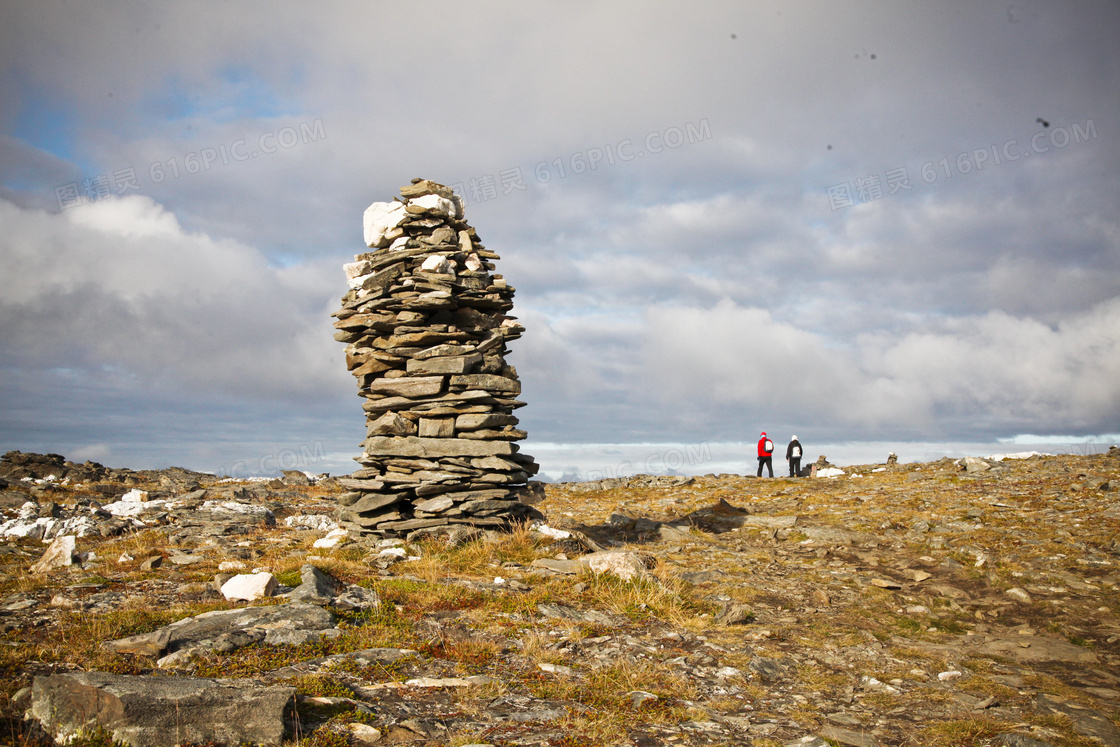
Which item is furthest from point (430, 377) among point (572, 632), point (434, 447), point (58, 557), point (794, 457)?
point (794, 457)

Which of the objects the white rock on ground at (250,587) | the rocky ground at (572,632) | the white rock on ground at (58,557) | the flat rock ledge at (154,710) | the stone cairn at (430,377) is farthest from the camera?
the stone cairn at (430,377)

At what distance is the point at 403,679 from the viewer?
647 cm

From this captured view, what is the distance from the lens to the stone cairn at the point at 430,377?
45.2 feet

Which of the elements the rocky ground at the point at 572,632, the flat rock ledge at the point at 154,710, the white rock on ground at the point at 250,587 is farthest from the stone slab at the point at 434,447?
the flat rock ledge at the point at 154,710

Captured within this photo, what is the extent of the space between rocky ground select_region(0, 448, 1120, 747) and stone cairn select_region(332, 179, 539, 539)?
0.90 meters

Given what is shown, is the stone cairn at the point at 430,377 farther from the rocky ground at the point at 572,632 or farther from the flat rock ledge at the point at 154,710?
the flat rock ledge at the point at 154,710

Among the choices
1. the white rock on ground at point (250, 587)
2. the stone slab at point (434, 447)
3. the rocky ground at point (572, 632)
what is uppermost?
the stone slab at point (434, 447)

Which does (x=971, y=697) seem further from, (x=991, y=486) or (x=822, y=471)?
(x=822, y=471)

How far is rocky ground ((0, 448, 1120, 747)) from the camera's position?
561cm

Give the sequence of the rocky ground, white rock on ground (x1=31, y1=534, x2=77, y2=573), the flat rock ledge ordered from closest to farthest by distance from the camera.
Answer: the flat rock ledge → the rocky ground → white rock on ground (x1=31, y1=534, x2=77, y2=573)

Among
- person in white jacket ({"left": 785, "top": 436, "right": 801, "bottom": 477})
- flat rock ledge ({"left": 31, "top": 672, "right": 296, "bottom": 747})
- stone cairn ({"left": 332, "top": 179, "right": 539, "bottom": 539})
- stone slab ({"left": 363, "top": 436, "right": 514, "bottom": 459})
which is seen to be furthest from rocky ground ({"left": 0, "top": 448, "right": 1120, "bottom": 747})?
person in white jacket ({"left": 785, "top": 436, "right": 801, "bottom": 477})

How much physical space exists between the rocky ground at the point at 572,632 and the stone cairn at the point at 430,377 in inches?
35.3

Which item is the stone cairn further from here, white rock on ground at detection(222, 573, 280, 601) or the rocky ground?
white rock on ground at detection(222, 573, 280, 601)

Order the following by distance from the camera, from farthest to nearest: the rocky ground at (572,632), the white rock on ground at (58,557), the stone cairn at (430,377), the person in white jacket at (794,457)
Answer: the person in white jacket at (794,457)
the stone cairn at (430,377)
the white rock on ground at (58,557)
the rocky ground at (572,632)
